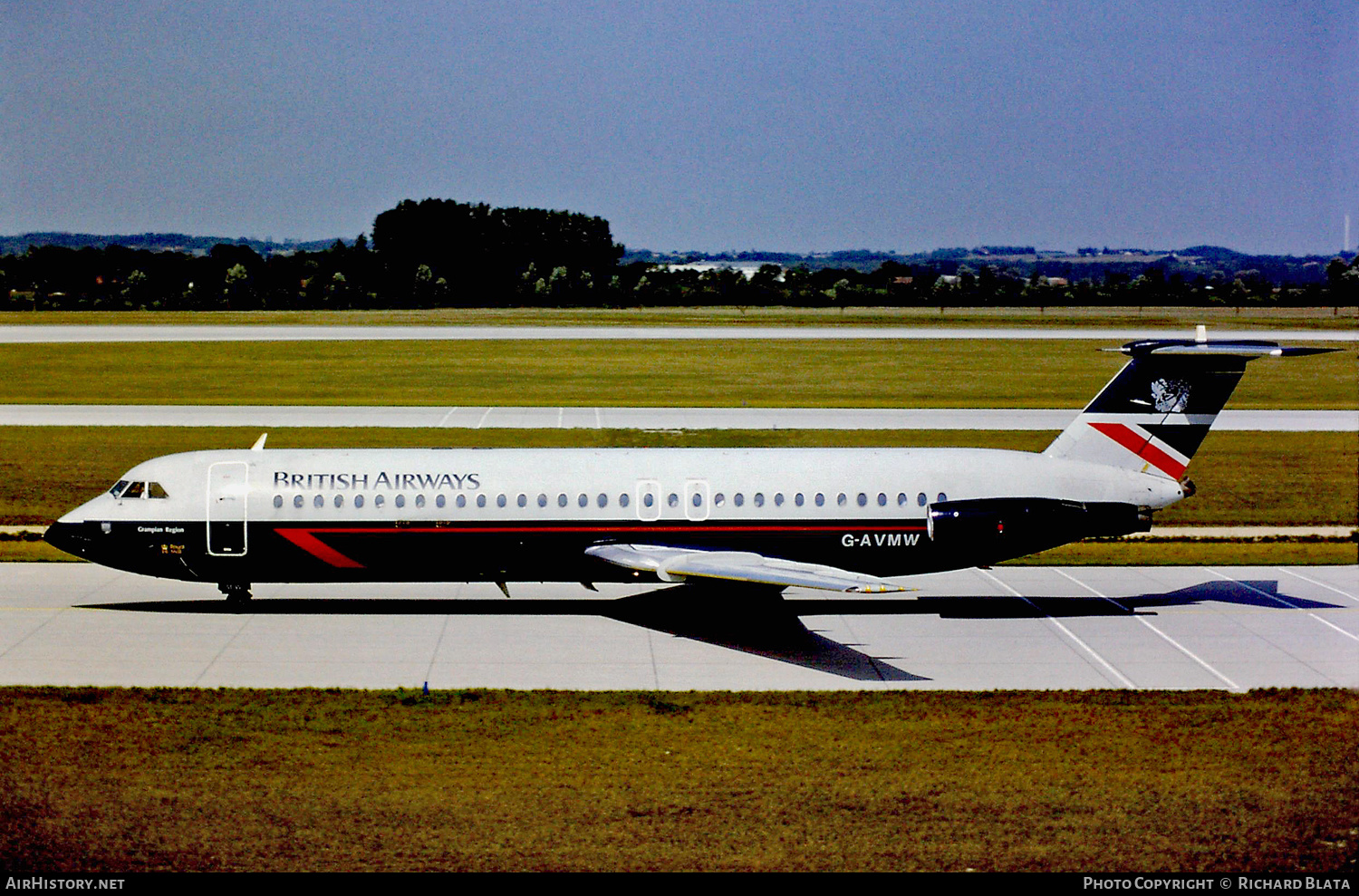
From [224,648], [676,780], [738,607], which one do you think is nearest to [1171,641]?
[738,607]

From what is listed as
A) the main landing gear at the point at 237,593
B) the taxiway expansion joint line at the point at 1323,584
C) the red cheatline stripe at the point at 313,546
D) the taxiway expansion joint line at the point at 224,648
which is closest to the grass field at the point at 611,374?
the taxiway expansion joint line at the point at 1323,584

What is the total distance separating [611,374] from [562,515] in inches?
1862

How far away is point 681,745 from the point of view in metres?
19.4

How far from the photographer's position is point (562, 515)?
2616 centimetres

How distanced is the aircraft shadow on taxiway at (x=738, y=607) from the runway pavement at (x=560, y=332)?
2724 inches

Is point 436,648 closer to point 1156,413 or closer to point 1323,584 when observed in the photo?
point 1156,413

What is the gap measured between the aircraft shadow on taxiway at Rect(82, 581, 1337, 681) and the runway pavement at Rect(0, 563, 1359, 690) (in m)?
0.08

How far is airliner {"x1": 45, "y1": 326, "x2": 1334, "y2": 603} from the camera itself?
26125mm

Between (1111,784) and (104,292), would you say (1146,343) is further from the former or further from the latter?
(104,292)

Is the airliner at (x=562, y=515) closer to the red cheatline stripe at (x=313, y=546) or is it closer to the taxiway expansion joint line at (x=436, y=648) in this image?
the red cheatline stripe at (x=313, y=546)

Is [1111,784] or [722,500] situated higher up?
[722,500]

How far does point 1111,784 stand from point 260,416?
141ft

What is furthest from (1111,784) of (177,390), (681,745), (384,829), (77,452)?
(177,390)

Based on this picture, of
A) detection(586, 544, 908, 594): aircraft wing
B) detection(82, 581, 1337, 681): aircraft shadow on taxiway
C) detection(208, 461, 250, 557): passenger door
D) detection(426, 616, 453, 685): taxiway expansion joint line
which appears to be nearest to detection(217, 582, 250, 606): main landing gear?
detection(82, 581, 1337, 681): aircraft shadow on taxiway
